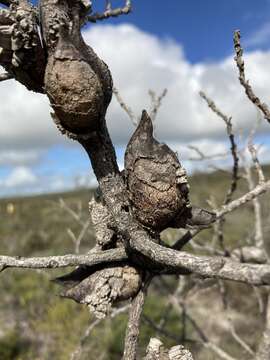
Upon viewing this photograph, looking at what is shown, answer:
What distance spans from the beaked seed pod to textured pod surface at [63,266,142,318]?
14 cm

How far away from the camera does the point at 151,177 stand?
957 mm

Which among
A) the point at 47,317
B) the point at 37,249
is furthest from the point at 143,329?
the point at 37,249

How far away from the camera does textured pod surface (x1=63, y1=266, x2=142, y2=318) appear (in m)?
1.03

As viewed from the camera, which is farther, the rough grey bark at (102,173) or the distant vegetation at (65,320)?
the distant vegetation at (65,320)

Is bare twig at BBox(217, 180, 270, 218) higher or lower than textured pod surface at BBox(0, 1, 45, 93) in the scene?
lower

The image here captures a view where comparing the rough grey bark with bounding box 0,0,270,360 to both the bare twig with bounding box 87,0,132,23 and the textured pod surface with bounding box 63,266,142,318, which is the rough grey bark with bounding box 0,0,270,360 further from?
the bare twig with bounding box 87,0,132,23

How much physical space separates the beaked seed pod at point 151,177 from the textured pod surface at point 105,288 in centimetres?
14

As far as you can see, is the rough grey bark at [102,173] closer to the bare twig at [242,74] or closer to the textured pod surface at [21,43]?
the textured pod surface at [21,43]

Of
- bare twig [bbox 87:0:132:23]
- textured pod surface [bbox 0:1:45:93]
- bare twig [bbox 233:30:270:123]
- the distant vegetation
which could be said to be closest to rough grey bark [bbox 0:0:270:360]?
textured pod surface [bbox 0:1:45:93]

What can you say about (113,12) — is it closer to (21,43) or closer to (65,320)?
(21,43)

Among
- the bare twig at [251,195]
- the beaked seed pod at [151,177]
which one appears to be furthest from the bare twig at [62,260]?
the bare twig at [251,195]

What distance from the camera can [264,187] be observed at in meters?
1.13

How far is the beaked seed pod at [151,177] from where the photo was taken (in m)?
0.96

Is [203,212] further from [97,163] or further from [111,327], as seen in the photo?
[111,327]
